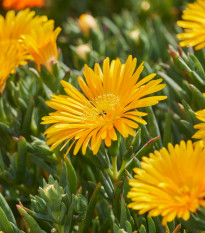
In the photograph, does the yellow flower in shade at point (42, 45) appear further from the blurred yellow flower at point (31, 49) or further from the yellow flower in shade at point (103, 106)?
the yellow flower in shade at point (103, 106)

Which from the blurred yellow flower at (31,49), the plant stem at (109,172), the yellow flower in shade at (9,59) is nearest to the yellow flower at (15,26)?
the blurred yellow flower at (31,49)

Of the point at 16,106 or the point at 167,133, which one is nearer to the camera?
the point at 167,133

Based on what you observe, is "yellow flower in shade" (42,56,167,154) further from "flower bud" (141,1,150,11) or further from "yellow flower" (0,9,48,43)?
"flower bud" (141,1,150,11)

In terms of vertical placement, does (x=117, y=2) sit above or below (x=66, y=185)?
above

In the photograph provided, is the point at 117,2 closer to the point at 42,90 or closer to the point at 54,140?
the point at 42,90

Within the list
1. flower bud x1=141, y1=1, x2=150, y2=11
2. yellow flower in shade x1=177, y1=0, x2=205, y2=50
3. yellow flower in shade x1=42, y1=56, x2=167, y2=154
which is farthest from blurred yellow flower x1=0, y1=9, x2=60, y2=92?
flower bud x1=141, y1=1, x2=150, y2=11

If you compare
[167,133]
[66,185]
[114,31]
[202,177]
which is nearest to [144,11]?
[114,31]
